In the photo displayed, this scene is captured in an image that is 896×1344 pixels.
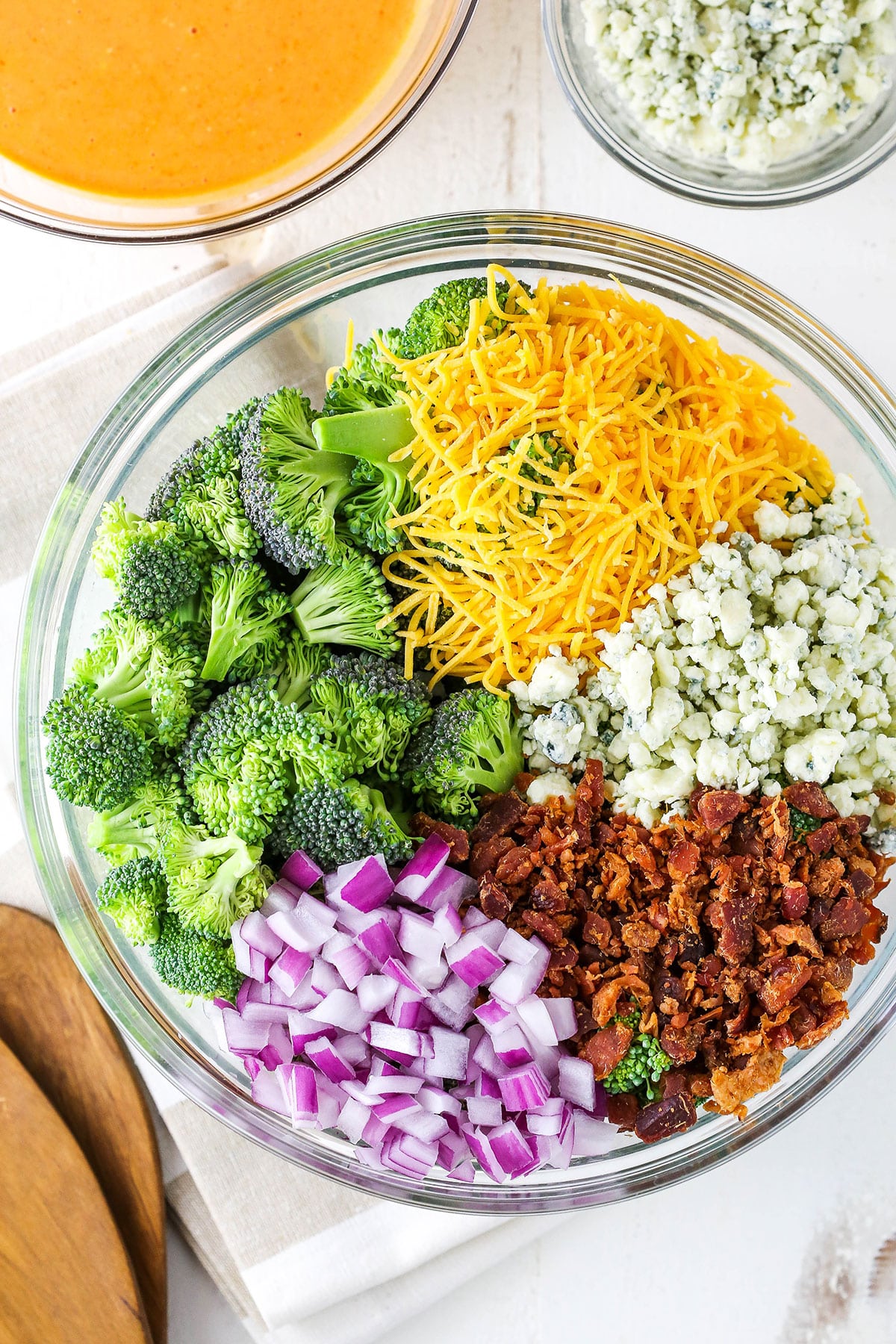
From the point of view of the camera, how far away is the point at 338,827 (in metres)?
1.68

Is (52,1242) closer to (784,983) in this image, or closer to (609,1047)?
(609,1047)

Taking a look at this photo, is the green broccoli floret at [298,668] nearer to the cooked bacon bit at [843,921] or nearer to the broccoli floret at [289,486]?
the broccoli floret at [289,486]

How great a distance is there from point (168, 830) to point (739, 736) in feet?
3.18

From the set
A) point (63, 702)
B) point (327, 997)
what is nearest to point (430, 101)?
point (63, 702)

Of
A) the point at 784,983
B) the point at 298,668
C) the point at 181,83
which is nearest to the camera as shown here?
the point at 784,983

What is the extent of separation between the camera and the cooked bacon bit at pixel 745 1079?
1.67 metres

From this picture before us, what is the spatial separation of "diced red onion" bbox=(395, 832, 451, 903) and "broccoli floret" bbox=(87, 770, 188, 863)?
40 cm

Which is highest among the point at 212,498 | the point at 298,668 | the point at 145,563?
the point at 212,498

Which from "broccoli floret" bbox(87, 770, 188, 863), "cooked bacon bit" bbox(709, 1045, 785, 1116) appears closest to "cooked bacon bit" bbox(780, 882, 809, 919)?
"cooked bacon bit" bbox(709, 1045, 785, 1116)

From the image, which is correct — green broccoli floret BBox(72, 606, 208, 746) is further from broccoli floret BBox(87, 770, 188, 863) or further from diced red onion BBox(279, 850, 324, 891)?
diced red onion BBox(279, 850, 324, 891)

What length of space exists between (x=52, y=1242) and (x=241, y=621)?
1.32 metres

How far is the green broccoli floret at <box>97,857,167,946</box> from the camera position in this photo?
1.71m

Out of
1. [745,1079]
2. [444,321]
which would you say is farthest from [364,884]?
[444,321]

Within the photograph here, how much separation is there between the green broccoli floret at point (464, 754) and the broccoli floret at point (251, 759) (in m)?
0.18
